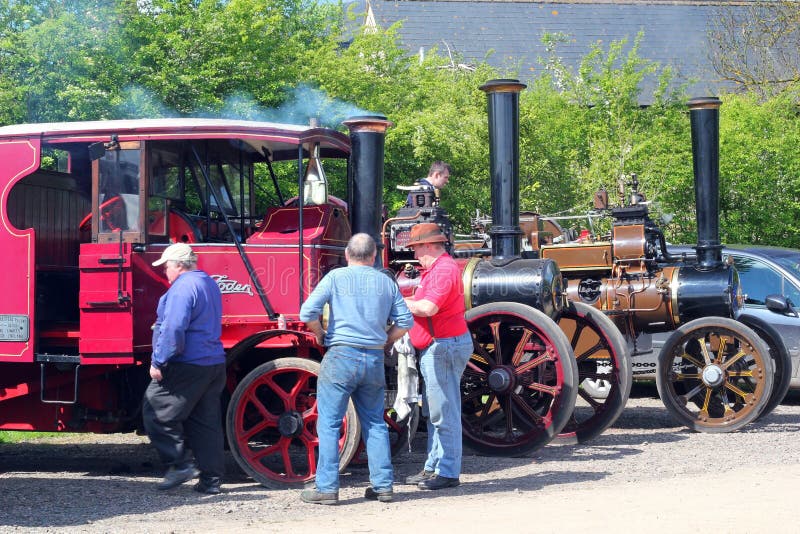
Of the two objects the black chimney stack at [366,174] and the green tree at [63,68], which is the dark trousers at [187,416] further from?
the green tree at [63,68]

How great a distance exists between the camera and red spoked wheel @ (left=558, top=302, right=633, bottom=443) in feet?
28.7

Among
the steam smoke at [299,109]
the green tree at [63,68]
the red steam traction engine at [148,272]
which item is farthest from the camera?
the steam smoke at [299,109]

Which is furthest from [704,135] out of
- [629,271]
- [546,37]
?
[546,37]

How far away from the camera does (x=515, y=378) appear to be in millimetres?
8227

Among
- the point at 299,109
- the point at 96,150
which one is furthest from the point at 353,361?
the point at 299,109

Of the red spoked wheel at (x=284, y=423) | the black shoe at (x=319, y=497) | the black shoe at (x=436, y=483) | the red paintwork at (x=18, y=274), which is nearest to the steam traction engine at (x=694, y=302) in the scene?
the black shoe at (x=436, y=483)

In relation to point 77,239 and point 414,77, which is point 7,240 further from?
point 414,77

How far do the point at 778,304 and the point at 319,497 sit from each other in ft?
19.9

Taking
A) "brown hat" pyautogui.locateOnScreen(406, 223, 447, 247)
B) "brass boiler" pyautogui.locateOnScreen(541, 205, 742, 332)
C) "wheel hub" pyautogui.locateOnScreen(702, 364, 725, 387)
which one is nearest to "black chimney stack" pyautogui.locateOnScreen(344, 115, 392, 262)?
"brown hat" pyautogui.locateOnScreen(406, 223, 447, 247)

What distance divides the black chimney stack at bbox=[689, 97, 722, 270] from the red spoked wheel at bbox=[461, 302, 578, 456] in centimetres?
218

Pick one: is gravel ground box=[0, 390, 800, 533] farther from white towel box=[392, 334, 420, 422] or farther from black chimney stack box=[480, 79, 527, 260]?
black chimney stack box=[480, 79, 527, 260]

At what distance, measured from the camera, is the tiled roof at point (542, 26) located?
3566 centimetres

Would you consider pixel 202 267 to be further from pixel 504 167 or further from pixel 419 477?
pixel 504 167

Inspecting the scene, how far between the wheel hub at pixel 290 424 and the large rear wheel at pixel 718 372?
358cm
